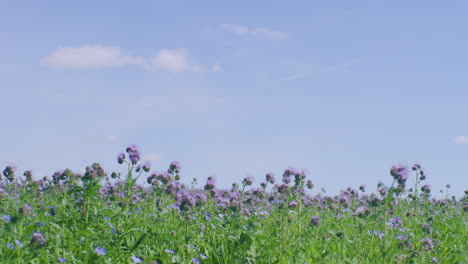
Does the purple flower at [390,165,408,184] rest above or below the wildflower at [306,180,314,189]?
below

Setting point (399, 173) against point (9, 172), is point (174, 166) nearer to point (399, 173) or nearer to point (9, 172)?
point (9, 172)

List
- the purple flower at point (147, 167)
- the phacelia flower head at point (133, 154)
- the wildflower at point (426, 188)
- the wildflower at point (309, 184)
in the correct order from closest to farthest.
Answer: the phacelia flower head at point (133, 154) < the purple flower at point (147, 167) < the wildflower at point (309, 184) < the wildflower at point (426, 188)

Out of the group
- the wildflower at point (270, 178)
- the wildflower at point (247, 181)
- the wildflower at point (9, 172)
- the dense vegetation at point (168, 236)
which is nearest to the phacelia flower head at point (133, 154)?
the dense vegetation at point (168, 236)

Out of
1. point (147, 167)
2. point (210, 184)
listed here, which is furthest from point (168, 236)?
point (210, 184)

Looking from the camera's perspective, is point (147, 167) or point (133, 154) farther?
point (147, 167)

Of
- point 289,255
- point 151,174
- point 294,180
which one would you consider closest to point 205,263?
point 289,255

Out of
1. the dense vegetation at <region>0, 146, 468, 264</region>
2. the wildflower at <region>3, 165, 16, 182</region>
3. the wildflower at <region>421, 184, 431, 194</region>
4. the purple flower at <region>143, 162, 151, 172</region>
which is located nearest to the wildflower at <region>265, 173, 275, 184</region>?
the dense vegetation at <region>0, 146, 468, 264</region>

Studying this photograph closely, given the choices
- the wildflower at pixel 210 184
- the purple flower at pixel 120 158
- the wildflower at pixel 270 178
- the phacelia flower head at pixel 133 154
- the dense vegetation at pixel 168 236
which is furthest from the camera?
the wildflower at pixel 270 178

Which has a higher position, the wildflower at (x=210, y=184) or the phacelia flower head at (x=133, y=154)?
the wildflower at (x=210, y=184)

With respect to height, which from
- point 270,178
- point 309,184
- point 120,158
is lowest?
point 120,158

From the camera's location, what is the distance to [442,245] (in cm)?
866

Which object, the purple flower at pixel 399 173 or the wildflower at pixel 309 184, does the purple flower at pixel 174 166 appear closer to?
the wildflower at pixel 309 184

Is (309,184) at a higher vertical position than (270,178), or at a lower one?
lower

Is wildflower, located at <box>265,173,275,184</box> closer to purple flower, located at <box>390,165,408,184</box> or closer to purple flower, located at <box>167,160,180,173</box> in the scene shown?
purple flower, located at <box>167,160,180,173</box>
